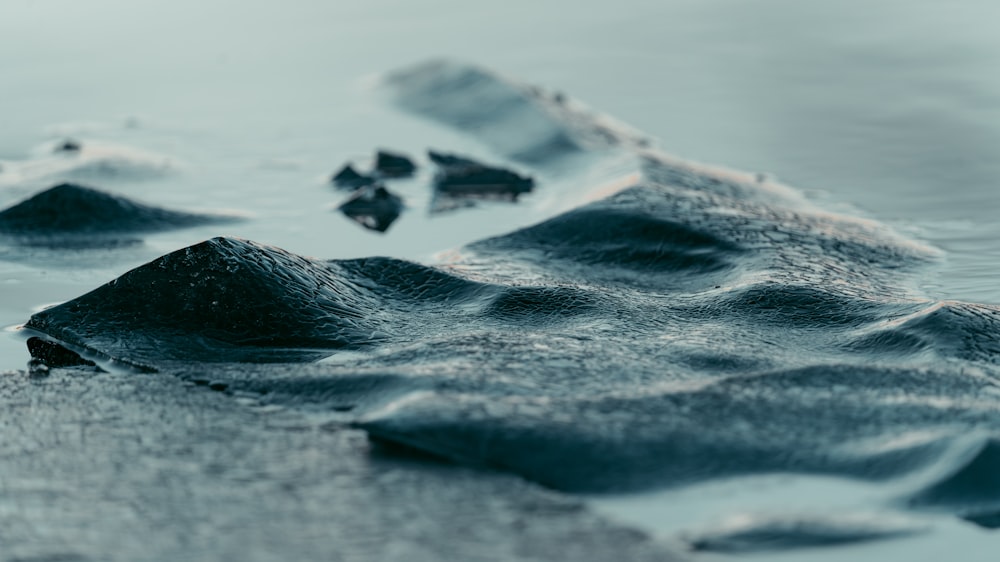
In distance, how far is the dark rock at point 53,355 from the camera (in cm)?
277

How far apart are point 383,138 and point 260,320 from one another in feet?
11.3

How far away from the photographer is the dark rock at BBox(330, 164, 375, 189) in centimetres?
505

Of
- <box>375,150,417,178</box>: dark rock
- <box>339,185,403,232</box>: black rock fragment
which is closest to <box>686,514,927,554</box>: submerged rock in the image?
<box>339,185,403,232</box>: black rock fragment

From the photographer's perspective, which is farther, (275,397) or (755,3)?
(755,3)

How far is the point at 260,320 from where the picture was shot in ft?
9.41

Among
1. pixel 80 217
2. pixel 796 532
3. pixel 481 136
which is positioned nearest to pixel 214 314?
pixel 796 532

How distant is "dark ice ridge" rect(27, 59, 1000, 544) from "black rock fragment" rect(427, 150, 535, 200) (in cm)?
107

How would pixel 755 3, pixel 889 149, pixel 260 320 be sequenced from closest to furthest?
pixel 260 320 < pixel 889 149 < pixel 755 3

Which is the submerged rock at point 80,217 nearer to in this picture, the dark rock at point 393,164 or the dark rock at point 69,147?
the dark rock at point 393,164

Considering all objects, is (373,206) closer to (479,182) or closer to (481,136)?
(479,182)

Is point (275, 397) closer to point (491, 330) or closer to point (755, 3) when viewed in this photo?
point (491, 330)

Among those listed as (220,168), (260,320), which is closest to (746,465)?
(260,320)

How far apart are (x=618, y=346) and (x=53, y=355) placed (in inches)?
48.6

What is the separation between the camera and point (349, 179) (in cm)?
511
